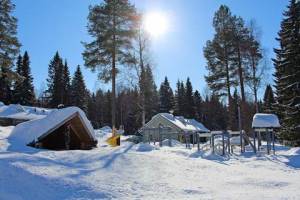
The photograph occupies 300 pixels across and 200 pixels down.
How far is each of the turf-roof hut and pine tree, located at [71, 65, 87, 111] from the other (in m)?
40.7

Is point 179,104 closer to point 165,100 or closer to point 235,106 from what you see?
point 165,100

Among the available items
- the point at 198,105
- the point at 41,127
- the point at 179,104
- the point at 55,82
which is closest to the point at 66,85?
the point at 55,82

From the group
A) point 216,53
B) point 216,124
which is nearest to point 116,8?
point 216,53

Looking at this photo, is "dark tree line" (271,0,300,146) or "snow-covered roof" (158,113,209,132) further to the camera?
"snow-covered roof" (158,113,209,132)

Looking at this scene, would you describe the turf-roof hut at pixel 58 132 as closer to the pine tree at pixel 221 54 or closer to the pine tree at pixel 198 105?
the pine tree at pixel 221 54

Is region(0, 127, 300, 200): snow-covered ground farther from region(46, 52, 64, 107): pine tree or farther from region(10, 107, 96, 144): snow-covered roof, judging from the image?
region(46, 52, 64, 107): pine tree

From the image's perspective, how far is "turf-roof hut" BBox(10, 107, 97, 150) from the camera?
56.5ft

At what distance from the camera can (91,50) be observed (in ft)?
97.0

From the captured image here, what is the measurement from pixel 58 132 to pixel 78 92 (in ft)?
142

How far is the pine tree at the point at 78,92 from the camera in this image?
60.9 m

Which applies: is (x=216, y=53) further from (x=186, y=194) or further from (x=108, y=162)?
(x=186, y=194)

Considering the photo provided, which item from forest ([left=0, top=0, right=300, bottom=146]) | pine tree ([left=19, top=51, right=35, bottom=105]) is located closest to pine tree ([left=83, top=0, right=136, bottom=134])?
forest ([left=0, top=0, right=300, bottom=146])

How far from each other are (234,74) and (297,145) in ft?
30.2

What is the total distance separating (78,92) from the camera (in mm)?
61531
